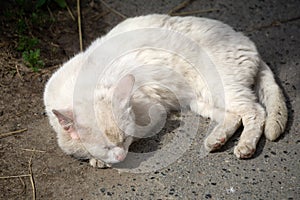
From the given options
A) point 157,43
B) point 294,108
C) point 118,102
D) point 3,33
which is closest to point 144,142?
point 118,102

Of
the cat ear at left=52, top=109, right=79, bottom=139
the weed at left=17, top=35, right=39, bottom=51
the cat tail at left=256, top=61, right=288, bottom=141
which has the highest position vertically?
the cat ear at left=52, top=109, right=79, bottom=139

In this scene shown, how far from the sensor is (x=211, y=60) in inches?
154

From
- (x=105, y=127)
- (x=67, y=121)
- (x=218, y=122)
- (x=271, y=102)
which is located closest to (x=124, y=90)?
(x=105, y=127)

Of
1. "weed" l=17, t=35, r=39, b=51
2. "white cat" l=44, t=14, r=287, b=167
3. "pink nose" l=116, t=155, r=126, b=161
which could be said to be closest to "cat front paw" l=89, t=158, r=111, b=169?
"white cat" l=44, t=14, r=287, b=167

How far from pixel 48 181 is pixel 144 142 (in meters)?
0.76

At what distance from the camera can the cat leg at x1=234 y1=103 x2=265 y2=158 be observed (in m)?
3.56

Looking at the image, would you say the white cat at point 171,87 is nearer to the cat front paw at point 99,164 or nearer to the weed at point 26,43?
the cat front paw at point 99,164

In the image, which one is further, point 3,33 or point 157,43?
point 3,33

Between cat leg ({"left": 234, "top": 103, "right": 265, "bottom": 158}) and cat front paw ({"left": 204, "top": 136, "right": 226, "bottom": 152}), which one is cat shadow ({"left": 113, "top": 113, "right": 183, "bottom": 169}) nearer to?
cat front paw ({"left": 204, "top": 136, "right": 226, "bottom": 152})

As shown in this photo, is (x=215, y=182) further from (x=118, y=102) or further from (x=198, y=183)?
(x=118, y=102)

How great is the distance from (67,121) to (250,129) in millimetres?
1308

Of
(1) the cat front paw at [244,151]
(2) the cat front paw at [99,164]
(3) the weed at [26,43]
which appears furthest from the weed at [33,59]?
(1) the cat front paw at [244,151]

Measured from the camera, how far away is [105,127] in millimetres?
3334

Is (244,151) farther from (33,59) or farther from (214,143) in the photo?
(33,59)
